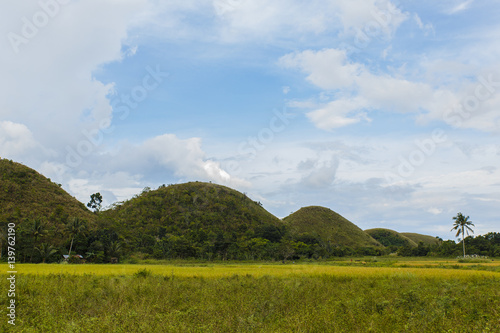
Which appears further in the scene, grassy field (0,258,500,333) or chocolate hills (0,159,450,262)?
chocolate hills (0,159,450,262)

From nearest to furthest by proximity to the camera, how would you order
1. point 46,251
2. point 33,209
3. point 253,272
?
A: point 253,272, point 46,251, point 33,209

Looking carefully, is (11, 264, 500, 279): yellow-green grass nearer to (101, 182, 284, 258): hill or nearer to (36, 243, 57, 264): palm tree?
(36, 243, 57, 264): palm tree

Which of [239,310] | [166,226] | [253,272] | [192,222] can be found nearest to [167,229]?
[166,226]

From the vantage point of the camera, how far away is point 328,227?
14525cm

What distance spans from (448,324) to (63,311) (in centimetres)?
1378

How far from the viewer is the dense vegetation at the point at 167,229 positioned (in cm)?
6550

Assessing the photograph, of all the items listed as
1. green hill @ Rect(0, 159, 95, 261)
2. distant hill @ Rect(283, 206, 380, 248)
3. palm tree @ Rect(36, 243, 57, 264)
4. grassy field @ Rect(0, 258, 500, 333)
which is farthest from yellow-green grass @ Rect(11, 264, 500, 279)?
distant hill @ Rect(283, 206, 380, 248)

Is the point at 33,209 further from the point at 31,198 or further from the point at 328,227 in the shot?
the point at 328,227

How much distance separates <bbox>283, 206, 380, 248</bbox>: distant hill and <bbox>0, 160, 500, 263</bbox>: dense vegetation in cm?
49

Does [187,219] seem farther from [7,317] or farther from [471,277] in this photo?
[7,317]

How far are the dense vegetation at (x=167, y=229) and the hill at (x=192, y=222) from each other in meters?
0.24

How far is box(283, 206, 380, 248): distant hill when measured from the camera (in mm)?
133288

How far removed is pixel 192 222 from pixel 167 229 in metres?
9.30

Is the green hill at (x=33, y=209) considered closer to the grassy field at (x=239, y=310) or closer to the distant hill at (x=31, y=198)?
the distant hill at (x=31, y=198)
